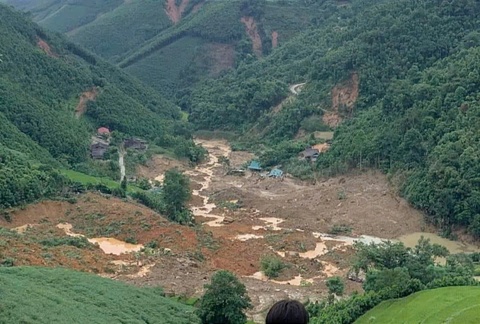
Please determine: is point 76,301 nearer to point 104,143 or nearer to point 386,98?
point 386,98

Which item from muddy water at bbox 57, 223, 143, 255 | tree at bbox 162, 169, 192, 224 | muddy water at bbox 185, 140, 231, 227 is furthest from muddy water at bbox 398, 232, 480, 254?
muddy water at bbox 57, 223, 143, 255

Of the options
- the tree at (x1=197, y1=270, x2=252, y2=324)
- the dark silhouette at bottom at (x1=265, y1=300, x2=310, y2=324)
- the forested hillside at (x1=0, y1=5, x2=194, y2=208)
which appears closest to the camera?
the dark silhouette at bottom at (x1=265, y1=300, x2=310, y2=324)

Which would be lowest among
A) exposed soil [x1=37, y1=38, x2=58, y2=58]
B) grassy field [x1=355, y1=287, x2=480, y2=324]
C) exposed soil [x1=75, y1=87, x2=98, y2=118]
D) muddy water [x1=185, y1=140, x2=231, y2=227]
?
muddy water [x1=185, y1=140, x2=231, y2=227]

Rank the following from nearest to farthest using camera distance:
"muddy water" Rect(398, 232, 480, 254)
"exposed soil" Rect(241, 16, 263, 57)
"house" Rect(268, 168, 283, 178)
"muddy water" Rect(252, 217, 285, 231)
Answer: "muddy water" Rect(398, 232, 480, 254) → "muddy water" Rect(252, 217, 285, 231) → "house" Rect(268, 168, 283, 178) → "exposed soil" Rect(241, 16, 263, 57)

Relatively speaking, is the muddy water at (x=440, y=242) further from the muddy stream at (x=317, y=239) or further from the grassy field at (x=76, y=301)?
the grassy field at (x=76, y=301)

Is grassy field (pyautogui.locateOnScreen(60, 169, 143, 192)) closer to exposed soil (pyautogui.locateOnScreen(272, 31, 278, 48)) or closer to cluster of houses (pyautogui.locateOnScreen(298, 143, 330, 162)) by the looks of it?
cluster of houses (pyautogui.locateOnScreen(298, 143, 330, 162))

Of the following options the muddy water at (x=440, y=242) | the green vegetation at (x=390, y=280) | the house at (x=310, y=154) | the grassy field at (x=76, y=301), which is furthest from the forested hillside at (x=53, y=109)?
the muddy water at (x=440, y=242)
